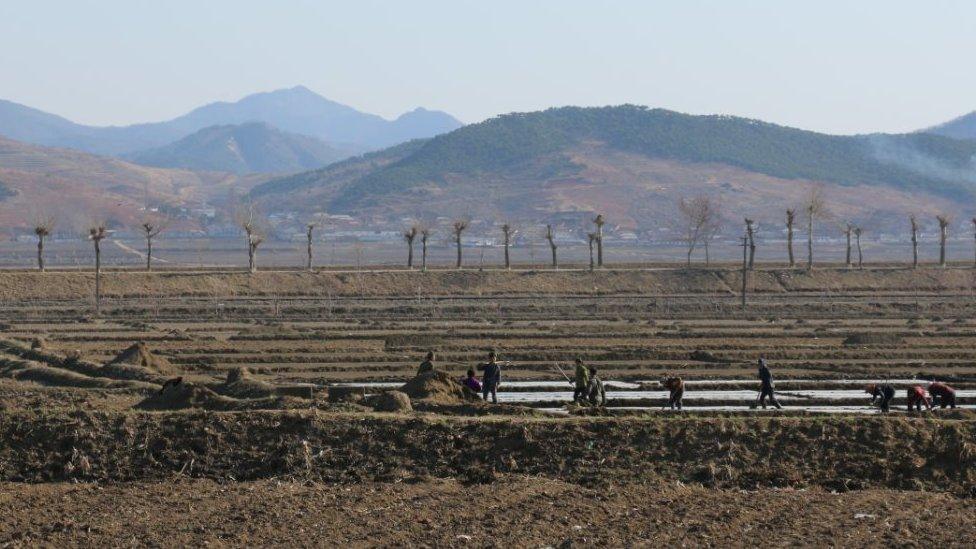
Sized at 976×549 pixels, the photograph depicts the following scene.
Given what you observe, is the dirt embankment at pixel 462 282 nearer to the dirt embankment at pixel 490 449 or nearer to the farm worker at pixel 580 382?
the farm worker at pixel 580 382

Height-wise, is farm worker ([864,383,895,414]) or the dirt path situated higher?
farm worker ([864,383,895,414])

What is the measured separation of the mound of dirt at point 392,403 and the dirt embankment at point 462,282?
166 feet

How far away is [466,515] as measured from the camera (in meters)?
20.5

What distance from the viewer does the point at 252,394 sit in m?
30.5

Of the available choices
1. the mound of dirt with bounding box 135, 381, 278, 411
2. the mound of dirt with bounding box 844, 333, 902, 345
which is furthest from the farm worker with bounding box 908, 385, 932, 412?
the mound of dirt with bounding box 844, 333, 902, 345

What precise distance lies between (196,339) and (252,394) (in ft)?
65.6

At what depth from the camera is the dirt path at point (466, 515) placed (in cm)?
1919

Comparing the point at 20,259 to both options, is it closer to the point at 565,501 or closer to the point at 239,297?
the point at 239,297

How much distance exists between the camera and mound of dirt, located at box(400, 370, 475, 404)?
28469 millimetres

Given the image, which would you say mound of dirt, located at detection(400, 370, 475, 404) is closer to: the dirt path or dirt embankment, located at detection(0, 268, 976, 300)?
the dirt path

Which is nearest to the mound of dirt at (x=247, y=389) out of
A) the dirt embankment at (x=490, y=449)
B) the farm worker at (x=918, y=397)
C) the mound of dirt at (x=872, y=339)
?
the dirt embankment at (x=490, y=449)

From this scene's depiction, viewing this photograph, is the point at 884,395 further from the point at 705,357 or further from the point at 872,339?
Result: the point at 872,339

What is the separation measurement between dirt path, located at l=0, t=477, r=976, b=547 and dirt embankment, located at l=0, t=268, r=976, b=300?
181 feet

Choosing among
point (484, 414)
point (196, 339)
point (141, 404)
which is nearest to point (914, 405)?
point (484, 414)
